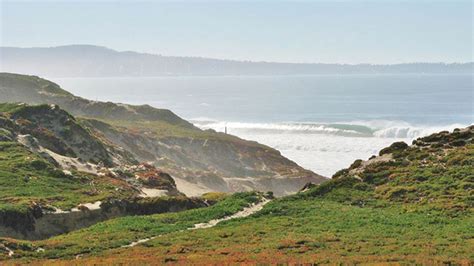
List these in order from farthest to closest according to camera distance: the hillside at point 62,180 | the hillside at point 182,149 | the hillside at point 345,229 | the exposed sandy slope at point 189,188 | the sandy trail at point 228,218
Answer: the hillside at point 182,149, the exposed sandy slope at point 189,188, the hillside at point 62,180, the sandy trail at point 228,218, the hillside at point 345,229

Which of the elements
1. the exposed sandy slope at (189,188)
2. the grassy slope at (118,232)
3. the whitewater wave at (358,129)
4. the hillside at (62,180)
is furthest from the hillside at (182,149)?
the whitewater wave at (358,129)

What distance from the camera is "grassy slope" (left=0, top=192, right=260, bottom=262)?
32219mm

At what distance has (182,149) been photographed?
4572 inches

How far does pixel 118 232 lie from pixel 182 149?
7836 cm

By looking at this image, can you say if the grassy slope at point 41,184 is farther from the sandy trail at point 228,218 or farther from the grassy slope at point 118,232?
A: the sandy trail at point 228,218

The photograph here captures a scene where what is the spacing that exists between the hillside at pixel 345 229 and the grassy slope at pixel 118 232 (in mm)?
70

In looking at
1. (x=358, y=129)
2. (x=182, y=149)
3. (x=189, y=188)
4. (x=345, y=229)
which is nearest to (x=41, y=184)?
(x=345, y=229)

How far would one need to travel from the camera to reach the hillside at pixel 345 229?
28.0 metres

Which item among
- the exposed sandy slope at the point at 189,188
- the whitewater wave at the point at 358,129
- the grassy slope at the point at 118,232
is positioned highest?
the whitewater wave at the point at 358,129

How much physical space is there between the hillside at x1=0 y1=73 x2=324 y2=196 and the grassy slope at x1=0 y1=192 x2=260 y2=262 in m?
36.2

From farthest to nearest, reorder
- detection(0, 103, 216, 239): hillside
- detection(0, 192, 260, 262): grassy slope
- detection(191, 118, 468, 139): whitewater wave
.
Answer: detection(191, 118, 468, 139): whitewater wave → detection(0, 103, 216, 239): hillside → detection(0, 192, 260, 262): grassy slope

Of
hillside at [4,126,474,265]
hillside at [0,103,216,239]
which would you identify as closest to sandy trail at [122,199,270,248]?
Answer: hillside at [4,126,474,265]

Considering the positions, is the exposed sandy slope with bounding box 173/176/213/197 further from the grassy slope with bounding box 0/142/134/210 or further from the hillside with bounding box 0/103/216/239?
the grassy slope with bounding box 0/142/134/210

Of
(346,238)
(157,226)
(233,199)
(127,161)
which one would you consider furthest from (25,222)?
(127,161)
